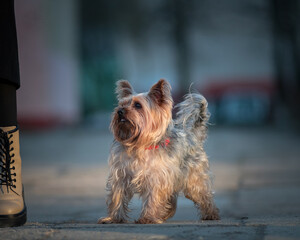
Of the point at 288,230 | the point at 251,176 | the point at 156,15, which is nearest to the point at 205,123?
the point at 288,230

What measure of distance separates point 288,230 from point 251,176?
493 centimetres

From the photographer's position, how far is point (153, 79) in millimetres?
37469

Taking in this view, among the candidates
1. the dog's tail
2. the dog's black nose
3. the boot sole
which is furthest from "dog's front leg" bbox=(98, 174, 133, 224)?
the dog's tail

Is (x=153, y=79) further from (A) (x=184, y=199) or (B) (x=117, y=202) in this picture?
(B) (x=117, y=202)

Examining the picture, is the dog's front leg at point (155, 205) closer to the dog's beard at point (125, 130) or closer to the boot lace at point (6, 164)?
the dog's beard at point (125, 130)

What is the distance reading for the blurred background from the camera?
834 cm

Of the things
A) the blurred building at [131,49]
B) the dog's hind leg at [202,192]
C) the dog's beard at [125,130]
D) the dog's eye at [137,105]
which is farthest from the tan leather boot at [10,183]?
the blurred building at [131,49]

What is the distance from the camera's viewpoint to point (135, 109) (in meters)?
4.66

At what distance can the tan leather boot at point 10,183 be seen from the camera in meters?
4.00

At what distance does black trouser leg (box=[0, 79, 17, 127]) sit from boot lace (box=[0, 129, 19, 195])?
86 millimetres

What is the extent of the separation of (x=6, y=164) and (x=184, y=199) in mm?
3253

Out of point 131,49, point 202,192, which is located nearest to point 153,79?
point 131,49

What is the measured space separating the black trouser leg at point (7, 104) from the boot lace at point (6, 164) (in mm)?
86

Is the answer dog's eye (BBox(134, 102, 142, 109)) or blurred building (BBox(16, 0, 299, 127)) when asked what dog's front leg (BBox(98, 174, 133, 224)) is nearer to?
dog's eye (BBox(134, 102, 142, 109))
